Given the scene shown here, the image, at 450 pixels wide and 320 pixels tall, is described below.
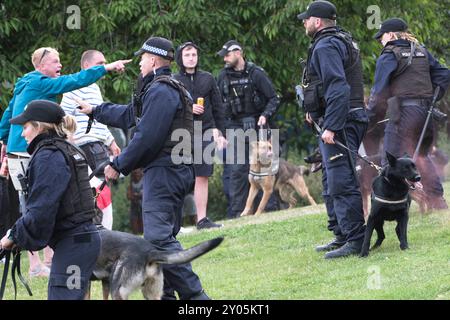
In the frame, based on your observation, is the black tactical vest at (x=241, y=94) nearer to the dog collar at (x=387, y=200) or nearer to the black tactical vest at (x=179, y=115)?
the dog collar at (x=387, y=200)

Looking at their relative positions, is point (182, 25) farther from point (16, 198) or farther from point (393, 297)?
point (393, 297)

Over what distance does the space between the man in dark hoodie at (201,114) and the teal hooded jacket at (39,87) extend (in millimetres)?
3028

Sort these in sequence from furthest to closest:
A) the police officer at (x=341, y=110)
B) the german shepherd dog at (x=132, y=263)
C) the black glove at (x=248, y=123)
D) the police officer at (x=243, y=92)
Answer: the black glove at (x=248, y=123) → the police officer at (x=243, y=92) → the police officer at (x=341, y=110) → the german shepherd dog at (x=132, y=263)

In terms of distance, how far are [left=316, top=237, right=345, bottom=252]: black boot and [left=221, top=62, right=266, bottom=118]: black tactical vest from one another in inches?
170

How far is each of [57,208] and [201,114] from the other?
19.8 ft

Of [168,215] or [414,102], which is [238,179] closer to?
[414,102]

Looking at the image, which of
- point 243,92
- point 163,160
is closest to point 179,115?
point 163,160

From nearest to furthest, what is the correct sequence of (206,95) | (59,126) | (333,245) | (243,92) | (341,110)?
(59,126) → (341,110) → (333,245) → (206,95) → (243,92)

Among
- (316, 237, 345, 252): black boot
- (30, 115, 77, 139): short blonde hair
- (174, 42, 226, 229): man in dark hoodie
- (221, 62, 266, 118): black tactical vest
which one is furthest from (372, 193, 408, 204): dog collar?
(221, 62, 266, 118): black tactical vest

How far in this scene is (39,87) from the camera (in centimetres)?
921

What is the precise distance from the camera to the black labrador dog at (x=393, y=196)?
900cm

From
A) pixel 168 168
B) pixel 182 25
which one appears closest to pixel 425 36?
pixel 182 25

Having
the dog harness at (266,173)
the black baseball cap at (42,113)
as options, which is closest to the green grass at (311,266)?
the black baseball cap at (42,113)

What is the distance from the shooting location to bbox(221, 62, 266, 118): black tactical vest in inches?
536
